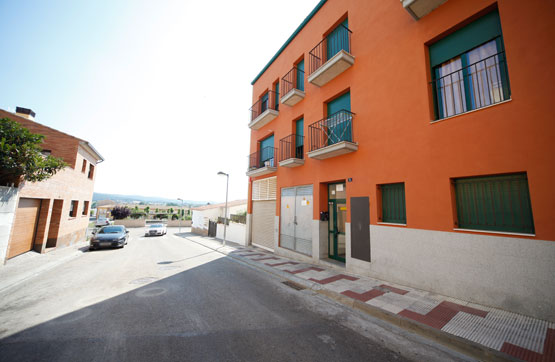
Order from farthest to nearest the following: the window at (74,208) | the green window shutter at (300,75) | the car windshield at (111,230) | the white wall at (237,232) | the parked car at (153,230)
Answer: the parked car at (153,230), the white wall at (237,232), the window at (74,208), the car windshield at (111,230), the green window shutter at (300,75)

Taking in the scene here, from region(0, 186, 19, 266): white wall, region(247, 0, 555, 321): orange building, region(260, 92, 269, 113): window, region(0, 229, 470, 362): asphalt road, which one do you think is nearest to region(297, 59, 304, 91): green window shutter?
region(247, 0, 555, 321): orange building

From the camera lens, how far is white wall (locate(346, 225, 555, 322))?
378cm

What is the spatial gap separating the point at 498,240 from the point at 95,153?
24048 mm

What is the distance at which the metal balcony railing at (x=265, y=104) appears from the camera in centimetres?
1315

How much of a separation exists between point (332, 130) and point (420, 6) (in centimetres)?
436

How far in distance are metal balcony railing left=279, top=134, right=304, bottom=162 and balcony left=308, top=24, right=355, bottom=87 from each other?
276cm

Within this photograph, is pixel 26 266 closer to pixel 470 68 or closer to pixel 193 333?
pixel 193 333

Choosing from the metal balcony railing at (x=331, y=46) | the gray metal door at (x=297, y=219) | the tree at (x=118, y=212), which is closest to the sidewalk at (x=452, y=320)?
the gray metal door at (x=297, y=219)

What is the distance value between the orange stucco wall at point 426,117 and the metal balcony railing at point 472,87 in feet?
1.09

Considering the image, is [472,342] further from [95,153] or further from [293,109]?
[95,153]

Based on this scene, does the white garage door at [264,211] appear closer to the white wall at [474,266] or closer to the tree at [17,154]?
the white wall at [474,266]

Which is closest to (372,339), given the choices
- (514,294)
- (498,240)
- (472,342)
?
(472,342)

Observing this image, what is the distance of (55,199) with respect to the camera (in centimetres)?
1188

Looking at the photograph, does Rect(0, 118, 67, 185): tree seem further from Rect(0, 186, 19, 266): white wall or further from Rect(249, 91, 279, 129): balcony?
Rect(249, 91, 279, 129): balcony
